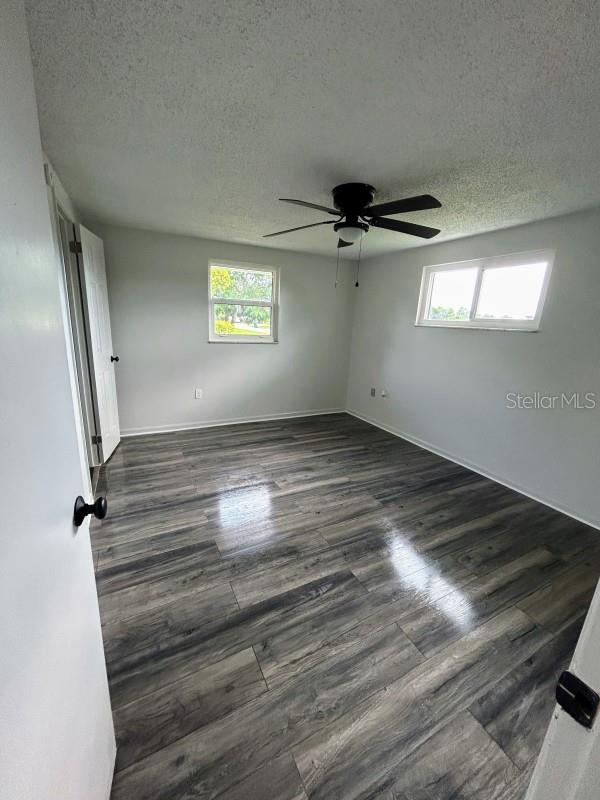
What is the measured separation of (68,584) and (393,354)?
4.13m

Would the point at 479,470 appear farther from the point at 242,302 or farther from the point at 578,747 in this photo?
the point at 242,302

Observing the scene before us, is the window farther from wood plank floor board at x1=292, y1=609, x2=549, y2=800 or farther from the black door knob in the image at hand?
wood plank floor board at x1=292, y1=609, x2=549, y2=800

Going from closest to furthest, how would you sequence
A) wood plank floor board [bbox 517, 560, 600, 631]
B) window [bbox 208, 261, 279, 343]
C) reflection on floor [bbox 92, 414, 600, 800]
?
reflection on floor [bbox 92, 414, 600, 800], wood plank floor board [bbox 517, 560, 600, 631], window [bbox 208, 261, 279, 343]

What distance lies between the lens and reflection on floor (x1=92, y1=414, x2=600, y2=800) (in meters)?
1.09

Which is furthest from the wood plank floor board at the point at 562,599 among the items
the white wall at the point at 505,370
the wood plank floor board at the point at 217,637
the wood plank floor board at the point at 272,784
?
the wood plank floor board at the point at 272,784

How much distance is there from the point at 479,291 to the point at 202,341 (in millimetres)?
3190

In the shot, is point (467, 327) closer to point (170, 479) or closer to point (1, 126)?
point (170, 479)

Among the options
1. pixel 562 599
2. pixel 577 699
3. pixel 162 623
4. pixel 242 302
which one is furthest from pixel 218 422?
pixel 577 699

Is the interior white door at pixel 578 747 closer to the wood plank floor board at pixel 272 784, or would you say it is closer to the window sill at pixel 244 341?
the wood plank floor board at pixel 272 784

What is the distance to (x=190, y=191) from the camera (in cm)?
232

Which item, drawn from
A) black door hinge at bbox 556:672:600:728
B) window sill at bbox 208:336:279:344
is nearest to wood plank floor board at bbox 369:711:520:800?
black door hinge at bbox 556:672:600:728

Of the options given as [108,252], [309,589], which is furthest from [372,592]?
[108,252]

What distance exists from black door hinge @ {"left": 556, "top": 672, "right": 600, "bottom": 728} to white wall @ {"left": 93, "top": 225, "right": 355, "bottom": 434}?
13.3 feet

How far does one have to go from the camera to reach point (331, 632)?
5.09ft
